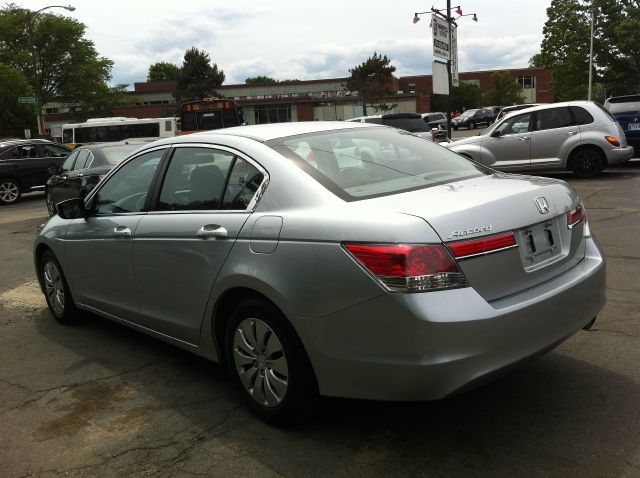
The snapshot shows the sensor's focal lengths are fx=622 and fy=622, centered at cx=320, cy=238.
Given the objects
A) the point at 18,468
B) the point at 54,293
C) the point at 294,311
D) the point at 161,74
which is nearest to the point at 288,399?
the point at 294,311

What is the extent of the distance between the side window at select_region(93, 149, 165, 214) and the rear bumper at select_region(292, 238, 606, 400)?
6.12 feet

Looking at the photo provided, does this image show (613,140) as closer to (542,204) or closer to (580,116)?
(580,116)

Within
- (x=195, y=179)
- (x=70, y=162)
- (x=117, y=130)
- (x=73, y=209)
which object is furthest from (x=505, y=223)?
(x=117, y=130)

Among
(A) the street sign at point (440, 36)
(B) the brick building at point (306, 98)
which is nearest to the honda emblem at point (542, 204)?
(A) the street sign at point (440, 36)

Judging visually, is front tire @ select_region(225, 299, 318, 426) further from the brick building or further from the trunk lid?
the brick building

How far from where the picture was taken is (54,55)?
6525 centimetres

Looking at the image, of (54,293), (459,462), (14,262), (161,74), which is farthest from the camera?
(161,74)

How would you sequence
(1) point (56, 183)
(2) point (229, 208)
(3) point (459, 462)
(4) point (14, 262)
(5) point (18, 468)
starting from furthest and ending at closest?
(1) point (56, 183)
(4) point (14, 262)
(2) point (229, 208)
(5) point (18, 468)
(3) point (459, 462)

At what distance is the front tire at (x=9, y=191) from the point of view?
17578 millimetres

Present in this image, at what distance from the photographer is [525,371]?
3.82 meters

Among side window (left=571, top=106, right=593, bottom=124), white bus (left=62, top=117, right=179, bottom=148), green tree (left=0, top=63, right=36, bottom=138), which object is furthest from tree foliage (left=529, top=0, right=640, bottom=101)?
green tree (left=0, top=63, right=36, bottom=138)

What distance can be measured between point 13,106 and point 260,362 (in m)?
54.5

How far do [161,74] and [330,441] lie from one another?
443 feet

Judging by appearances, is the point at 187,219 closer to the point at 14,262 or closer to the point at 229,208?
the point at 229,208
